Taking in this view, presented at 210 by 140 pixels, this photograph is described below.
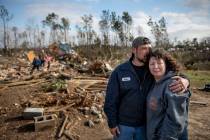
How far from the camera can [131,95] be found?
3.14 meters

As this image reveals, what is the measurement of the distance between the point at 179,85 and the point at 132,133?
946 millimetres

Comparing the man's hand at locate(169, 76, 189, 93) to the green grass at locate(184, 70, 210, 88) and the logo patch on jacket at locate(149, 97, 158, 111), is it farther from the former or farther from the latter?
the green grass at locate(184, 70, 210, 88)

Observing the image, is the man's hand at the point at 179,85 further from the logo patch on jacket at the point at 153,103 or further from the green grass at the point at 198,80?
the green grass at the point at 198,80

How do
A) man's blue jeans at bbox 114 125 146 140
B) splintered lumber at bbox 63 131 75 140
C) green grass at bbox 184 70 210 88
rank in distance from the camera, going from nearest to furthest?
man's blue jeans at bbox 114 125 146 140 → splintered lumber at bbox 63 131 75 140 → green grass at bbox 184 70 210 88

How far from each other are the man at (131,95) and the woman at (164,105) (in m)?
0.20

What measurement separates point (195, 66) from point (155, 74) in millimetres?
25702

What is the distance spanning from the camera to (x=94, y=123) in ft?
24.9

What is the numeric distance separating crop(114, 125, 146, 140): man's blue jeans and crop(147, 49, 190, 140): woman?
0.24 m

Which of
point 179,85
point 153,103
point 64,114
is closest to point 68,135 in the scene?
point 64,114

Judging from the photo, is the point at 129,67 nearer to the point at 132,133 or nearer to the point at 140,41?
the point at 140,41

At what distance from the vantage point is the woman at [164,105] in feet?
8.39

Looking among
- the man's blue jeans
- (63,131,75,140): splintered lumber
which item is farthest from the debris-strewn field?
the man's blue jeans

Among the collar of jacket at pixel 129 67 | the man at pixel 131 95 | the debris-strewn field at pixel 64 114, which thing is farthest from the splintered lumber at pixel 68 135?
the collar of jacket at pixel 129 67

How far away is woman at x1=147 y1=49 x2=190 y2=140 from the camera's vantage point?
256cm
